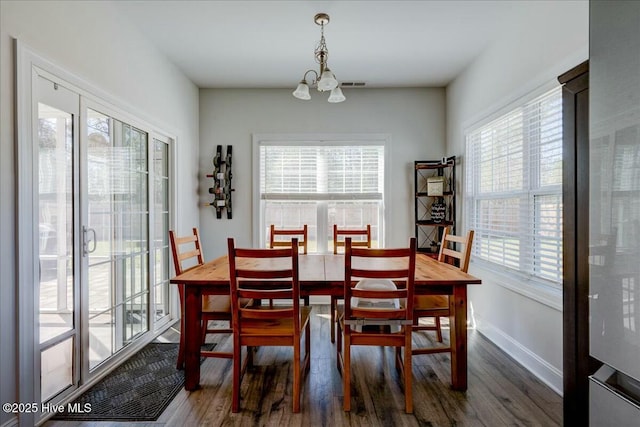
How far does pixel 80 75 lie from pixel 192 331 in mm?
1854

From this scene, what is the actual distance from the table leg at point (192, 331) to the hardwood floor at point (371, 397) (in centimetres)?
12

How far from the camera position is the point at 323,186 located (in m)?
4.23

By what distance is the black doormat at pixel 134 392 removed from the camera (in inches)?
77.4

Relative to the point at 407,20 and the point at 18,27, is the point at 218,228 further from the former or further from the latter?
the point at 407,20

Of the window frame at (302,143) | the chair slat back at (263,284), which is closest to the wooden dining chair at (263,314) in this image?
the chair slat back at (263,284)

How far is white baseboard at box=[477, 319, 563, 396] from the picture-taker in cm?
220

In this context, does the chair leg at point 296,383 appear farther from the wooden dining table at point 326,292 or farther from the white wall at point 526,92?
the white wall at point 526,92

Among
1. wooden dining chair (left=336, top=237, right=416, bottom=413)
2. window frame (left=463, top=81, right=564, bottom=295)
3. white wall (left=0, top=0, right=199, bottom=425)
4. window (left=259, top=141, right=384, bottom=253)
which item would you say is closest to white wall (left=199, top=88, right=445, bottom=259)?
window (left=259, top=141, right=384, bottom=253)

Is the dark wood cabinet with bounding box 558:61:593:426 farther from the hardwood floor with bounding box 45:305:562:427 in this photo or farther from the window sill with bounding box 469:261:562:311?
the window sill with bounding box 469:261:562:311

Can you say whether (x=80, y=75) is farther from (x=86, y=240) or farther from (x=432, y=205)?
(x=432, y=205)

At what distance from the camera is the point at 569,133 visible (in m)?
1.27

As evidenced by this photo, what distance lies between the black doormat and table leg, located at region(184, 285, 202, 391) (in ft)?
0.47

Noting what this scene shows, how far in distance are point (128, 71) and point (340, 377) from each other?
2957 mm

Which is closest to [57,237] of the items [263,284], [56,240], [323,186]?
[56,240]
